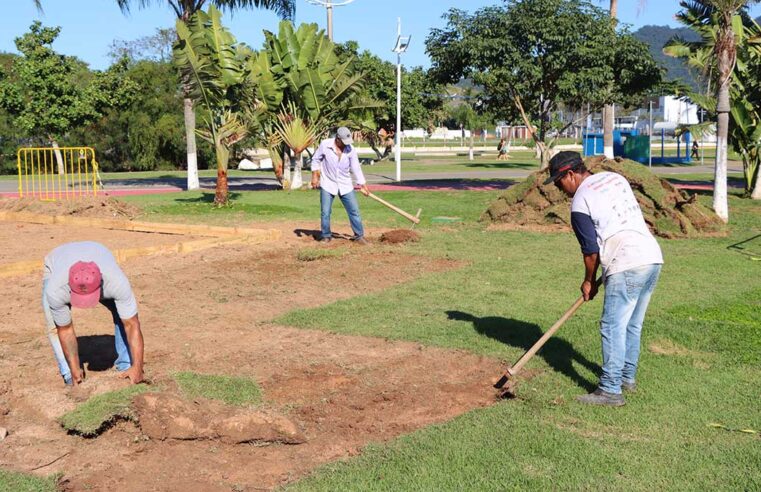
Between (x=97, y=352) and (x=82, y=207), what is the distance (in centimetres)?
1059

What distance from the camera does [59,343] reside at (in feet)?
18.6

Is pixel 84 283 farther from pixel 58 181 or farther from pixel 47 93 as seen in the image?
pixel 47 93

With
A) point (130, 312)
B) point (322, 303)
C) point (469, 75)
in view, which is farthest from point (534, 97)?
point (130, 312)

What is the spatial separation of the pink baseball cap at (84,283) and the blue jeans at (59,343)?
316 millimetres

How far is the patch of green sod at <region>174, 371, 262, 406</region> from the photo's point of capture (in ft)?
18.3

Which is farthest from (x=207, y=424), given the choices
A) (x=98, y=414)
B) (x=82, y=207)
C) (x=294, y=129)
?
Result: (x=294, y=129)

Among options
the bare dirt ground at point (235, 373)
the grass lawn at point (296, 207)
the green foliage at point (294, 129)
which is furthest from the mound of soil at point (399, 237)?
the green foliage at point (294, 129)

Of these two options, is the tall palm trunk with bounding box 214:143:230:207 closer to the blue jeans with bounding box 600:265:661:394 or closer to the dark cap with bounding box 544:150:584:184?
the dark cap with bounding box 544:150:584:184

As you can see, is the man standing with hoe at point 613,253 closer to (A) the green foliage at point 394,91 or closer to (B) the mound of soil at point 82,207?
(B) the mound of soil at point 82,207

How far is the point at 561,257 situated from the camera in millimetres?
11633

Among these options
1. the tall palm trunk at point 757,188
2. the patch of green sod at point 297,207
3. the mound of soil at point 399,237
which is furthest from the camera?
the tall palm trunk at point 757,188


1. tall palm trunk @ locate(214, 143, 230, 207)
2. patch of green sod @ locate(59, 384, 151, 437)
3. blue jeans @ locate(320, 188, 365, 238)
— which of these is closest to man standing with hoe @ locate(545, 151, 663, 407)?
patch of green sod @ locate(59, 384, 151, 437)

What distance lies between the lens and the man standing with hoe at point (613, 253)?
18.0 feet

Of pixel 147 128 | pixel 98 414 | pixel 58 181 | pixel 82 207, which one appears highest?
pixel 147 128
